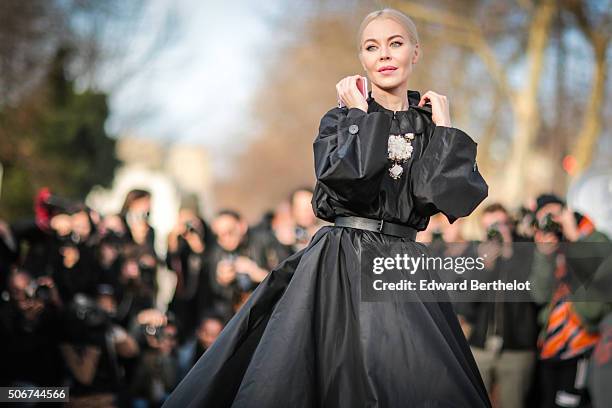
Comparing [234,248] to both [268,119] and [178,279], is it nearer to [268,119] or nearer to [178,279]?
[178,279]

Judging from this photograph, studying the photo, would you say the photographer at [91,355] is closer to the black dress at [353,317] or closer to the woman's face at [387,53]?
the black dress at [353,317]

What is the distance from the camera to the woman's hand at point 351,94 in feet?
14.2

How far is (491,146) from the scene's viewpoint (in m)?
29.2

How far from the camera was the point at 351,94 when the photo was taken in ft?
14.3

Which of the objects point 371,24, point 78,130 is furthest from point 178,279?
point 78,130

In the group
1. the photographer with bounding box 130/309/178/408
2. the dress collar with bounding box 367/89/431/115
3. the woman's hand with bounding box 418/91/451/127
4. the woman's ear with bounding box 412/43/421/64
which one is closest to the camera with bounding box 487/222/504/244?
the dress collar with bounding box 367/89/431/115

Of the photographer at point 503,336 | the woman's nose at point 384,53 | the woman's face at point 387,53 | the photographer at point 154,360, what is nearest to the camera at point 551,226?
the photographer at point 503,336

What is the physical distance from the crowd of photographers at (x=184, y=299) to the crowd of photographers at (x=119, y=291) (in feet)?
0.04

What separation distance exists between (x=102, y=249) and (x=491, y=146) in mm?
21136

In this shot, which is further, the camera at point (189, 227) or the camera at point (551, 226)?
the camera at point (189, 227)

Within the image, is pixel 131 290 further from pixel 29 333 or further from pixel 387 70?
pixel 387 70

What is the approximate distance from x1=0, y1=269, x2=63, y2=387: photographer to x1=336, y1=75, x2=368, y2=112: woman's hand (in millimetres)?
4922

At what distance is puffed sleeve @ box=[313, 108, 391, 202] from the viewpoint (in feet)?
13.4

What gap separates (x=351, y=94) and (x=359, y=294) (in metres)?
0.92
